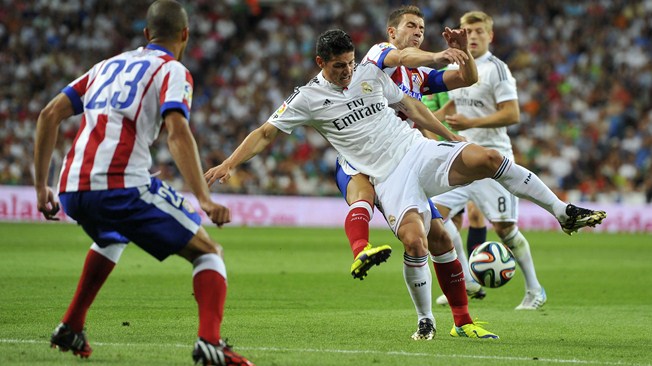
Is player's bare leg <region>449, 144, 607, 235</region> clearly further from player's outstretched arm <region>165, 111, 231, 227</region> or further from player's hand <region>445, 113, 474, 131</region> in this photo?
player's outstretched arm <region>165, 111, 231, 227</region>

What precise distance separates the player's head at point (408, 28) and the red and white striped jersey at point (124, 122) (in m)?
3.46

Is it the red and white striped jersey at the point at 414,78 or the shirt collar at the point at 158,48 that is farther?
the red and white striped jersey at the point at 414,78

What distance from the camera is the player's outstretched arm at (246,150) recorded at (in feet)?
25.1

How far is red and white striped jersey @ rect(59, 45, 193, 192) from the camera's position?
5.81m

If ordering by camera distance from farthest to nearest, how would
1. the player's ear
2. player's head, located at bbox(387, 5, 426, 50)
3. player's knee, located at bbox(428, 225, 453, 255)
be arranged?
the player's ear → player's head, located at bbox(387, 5, 426, 50) → player's knee, located at bbox(428, 225, 453, 255)

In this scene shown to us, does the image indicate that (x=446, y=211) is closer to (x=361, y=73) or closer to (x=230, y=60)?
(x=361, y=73)

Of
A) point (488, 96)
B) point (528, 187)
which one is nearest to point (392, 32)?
point (528, 187)

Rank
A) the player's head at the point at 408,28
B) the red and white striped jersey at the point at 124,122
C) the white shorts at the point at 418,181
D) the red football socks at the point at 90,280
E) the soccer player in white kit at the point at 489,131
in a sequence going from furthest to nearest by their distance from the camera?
the soccer player in white kit at the point at 489,131 → the player's head at the point at 408,28 → the white shorts at the point at 418,181 → the red football socks at the point at 90,280 → the red and white striped jersey at the point at 124,122

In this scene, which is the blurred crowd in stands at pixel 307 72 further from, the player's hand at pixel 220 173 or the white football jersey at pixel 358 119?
the player's hand at pixel 220 173

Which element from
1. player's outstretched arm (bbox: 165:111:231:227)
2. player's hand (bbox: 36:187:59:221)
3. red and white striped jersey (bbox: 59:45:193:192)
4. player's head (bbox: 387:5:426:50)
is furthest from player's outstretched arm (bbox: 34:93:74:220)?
player's head (bbox: 387:5:426:50)

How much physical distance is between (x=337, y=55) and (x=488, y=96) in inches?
151

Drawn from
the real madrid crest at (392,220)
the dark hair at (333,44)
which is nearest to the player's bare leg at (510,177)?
the real madrid crest at (392,220)

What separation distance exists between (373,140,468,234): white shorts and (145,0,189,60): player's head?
2419 mm

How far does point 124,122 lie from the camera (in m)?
5.87
